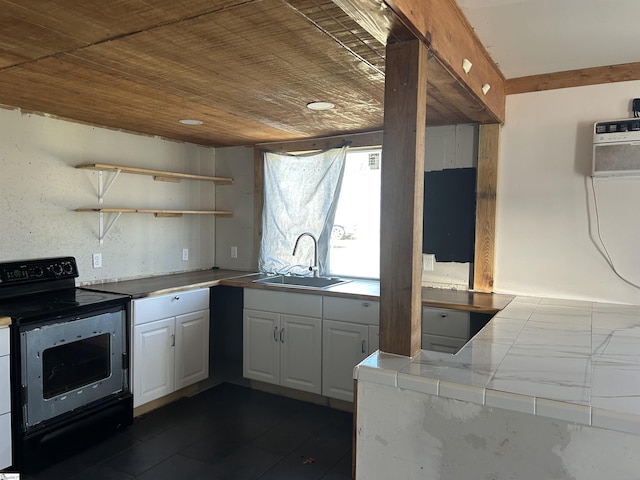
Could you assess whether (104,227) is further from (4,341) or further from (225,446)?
(225,446)

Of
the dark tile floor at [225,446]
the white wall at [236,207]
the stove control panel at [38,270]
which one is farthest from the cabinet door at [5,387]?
the white wall at [236,207]

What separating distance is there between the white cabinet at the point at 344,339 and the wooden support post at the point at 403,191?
148 centimetres

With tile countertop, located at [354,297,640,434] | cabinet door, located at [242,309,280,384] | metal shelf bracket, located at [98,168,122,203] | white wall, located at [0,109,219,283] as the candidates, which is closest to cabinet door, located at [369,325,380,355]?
cabinet door, located at [242,309,280,384]

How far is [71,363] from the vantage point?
260 centimetres

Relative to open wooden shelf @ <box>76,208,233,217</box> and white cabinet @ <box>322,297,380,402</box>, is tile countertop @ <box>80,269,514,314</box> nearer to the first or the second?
white cabinet @ <box>322,297,380,402</box>

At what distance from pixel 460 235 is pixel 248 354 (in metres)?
1.85

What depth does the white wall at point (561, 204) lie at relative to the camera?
2.70m

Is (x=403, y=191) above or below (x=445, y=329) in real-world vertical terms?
above

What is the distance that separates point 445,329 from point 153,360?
1.94 metres

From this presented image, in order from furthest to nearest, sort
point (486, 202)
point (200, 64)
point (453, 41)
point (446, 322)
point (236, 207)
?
1. point (236, 207)
2. point (486, 202)
3. point (446, 322)
4. point (200, 64)
5. point (453, 41)

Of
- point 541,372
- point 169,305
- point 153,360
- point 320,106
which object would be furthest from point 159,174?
point 541,372

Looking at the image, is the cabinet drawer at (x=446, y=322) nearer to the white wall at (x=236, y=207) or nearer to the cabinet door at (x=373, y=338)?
the cabinet door at (x=373, y=338)

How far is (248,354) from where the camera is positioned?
143 inches

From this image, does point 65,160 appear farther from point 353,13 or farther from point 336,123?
point 353,13
